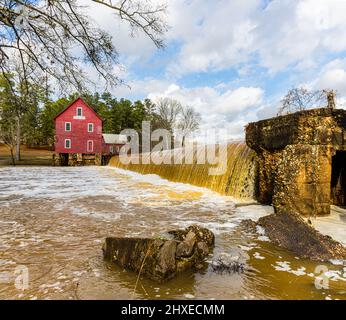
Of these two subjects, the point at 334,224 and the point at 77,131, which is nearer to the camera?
the point at 334,224

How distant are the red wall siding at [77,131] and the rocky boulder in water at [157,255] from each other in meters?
32.7

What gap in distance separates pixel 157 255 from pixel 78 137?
33842mm

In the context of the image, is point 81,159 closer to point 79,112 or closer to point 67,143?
point 67,143

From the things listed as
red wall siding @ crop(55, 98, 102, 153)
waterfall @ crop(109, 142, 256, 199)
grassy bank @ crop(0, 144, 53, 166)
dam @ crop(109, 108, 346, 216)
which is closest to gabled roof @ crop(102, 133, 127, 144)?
red wall siding @ crop(55, 98, 102, 153)

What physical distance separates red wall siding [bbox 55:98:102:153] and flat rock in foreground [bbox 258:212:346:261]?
32.1 meters

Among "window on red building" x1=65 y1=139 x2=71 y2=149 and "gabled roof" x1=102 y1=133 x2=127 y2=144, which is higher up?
"gabled roof" x1=102 y1=133 x2=127 y2=144

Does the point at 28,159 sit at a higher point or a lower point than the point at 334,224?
higher

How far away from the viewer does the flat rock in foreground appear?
3850mm

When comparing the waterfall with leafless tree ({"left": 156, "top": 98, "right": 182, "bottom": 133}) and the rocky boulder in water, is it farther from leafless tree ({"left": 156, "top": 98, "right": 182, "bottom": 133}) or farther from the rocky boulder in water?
leafless tree ({"left": 156, "top": 98, "right": 182, "bottom": 133})

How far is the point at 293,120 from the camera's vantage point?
6633mm

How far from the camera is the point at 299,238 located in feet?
14.3

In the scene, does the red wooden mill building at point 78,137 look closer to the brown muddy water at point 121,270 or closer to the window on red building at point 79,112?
the window on red building at point 79,112

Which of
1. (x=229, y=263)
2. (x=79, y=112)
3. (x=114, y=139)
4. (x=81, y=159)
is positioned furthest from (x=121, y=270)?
(x=114, y=139)

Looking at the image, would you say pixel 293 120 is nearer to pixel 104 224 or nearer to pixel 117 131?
pixel 104 224
